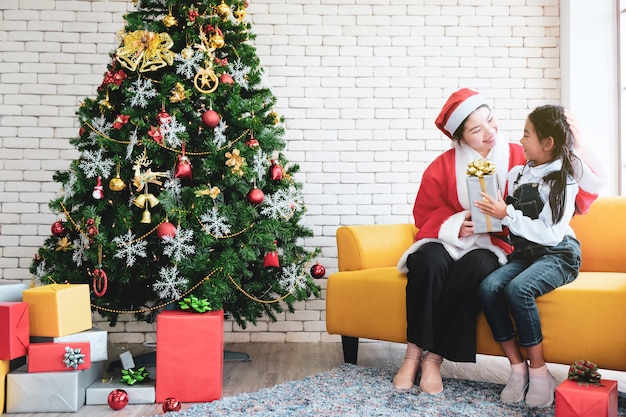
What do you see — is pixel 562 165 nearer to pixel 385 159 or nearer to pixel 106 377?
pixel 385 159

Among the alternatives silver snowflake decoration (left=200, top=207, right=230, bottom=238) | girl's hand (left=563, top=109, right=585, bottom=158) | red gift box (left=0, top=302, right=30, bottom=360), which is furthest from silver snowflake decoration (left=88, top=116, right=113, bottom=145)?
girl's hand (left=563, top=109, right=585, bottom=158)

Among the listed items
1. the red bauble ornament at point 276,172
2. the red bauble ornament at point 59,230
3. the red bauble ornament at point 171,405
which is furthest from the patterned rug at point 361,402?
the red bauble ornament at point 59,230

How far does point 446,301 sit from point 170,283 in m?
1.13

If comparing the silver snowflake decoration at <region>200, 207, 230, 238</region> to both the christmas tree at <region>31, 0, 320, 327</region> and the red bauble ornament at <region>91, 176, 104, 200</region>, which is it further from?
the red bauble ornament at <region>91, 176, 104, 200</region>

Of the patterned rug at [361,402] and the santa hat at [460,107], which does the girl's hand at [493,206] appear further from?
the patterned rug at [361,402]

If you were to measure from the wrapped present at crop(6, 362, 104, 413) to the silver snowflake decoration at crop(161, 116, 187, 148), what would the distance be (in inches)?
39.8

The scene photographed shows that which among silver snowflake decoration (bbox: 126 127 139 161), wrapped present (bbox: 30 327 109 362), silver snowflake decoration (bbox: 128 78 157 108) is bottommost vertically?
wrapped present (bbox: 30 327 109 362)

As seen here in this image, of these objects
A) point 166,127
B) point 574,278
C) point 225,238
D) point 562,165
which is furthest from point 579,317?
point 166,127

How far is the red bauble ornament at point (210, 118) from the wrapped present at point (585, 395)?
5.53ft

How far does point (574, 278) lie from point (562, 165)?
1.42 feet

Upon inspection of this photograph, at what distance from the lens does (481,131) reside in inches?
98.8

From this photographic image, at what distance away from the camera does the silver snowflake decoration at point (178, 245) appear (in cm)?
248

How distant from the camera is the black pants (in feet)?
7.39

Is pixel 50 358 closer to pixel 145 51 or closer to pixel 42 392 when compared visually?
pixel 42 392
